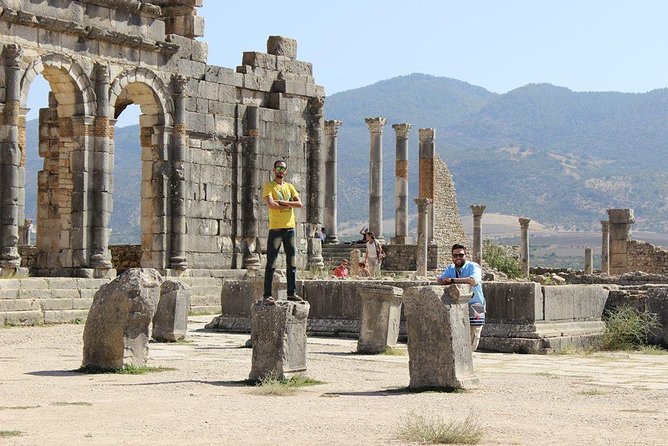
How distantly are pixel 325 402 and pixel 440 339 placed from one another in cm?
132

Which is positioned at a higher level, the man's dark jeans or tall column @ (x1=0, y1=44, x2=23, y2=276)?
tall column @ (x1=0, y1=44, x2=23, y2=276)

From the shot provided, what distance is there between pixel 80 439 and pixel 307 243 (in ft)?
70.7

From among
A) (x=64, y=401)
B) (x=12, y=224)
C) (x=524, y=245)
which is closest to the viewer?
(x=64, y=401)

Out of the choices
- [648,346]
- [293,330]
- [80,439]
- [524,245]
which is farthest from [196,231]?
[524,245]

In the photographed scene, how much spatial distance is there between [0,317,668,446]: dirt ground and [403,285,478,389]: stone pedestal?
0.25 m

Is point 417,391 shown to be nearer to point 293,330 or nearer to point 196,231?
point 293,330

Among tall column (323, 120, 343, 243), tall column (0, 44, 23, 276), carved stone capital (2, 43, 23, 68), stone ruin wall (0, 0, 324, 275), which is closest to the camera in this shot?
carved stone capital (2, 43, 23, 68)

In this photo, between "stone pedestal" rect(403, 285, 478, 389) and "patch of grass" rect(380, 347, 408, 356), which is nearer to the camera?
"stone pedestal" rect(403, 285, 478, 389)

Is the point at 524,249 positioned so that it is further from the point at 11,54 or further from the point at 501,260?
the point at 11,54

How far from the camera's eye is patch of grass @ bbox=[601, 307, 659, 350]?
17.6 meters

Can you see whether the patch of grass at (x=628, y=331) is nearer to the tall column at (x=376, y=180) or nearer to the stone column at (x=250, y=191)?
the stone column at (x=250, y=191)

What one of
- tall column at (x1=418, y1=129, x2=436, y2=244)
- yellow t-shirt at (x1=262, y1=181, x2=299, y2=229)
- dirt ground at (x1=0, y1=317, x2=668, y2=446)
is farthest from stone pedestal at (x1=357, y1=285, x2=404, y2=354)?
tall column at (x1=418, y1=129, x2=436, y2=244)

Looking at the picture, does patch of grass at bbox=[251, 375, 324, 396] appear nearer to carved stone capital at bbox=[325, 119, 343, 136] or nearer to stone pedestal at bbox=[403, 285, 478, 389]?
stone pedestal at bbox=[403, 285, 478, 389]

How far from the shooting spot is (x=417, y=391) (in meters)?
12.1
